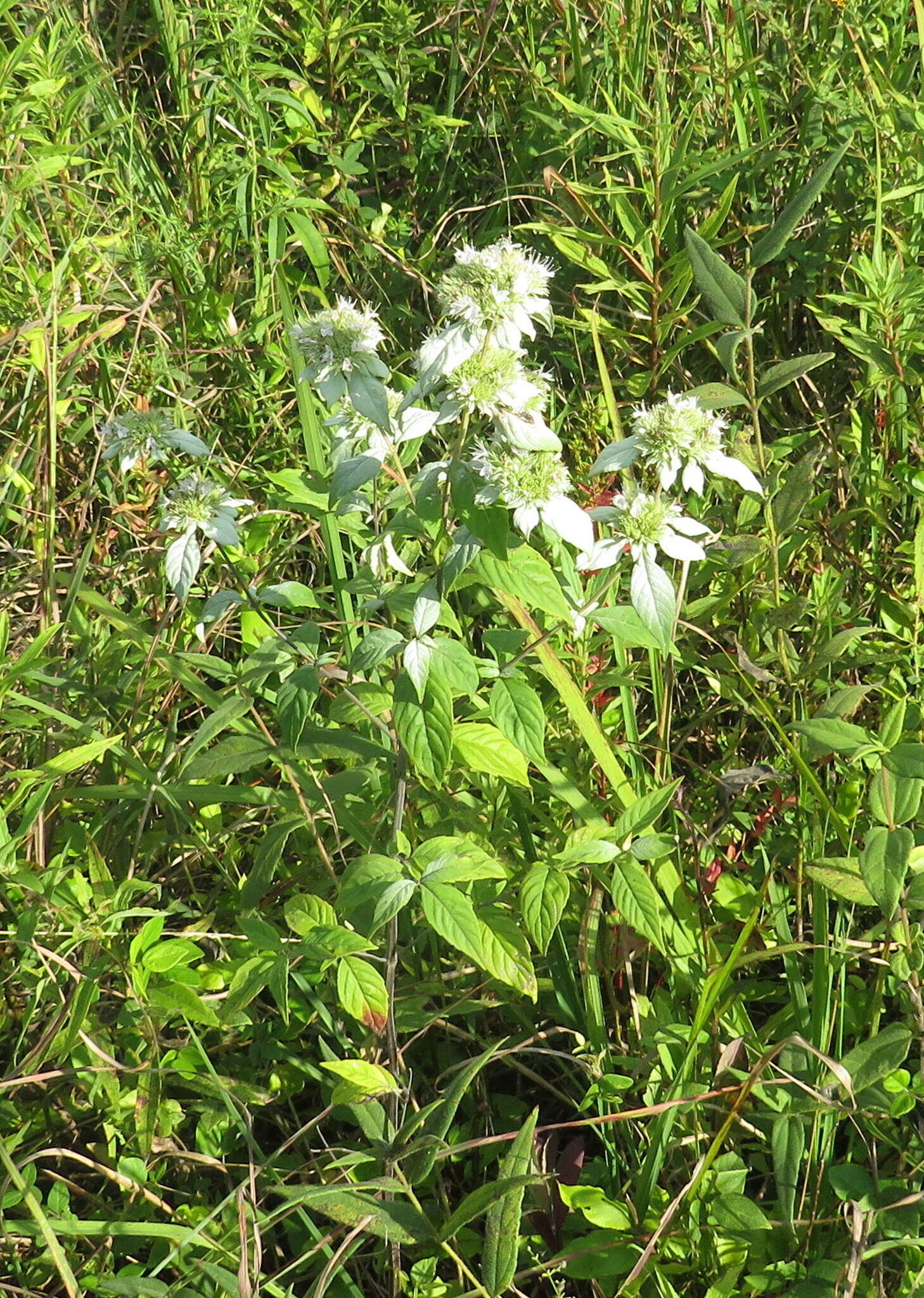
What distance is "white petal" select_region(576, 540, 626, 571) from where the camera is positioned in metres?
1.31

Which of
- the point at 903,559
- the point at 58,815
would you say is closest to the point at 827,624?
the point at 903,559

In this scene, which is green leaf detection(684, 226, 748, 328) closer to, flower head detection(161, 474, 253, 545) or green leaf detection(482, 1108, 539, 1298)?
flower head detection(161, 474, 253, 545)

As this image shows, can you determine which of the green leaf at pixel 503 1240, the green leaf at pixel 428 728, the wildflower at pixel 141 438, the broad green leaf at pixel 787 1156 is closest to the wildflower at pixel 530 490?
the green leaf at pixel 428 728

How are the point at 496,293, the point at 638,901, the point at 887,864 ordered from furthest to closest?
the point at 638,901
the point at 887,864
the point at 496,293

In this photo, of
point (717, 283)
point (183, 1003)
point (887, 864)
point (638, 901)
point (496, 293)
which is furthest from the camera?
point (717, 283)

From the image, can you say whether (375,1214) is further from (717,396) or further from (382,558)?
(717,396)

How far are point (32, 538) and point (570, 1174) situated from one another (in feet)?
5.26

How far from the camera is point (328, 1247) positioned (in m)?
1.52

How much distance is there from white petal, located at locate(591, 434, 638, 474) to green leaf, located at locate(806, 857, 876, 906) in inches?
23.3

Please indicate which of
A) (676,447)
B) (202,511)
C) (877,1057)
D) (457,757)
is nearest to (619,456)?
(676,447)

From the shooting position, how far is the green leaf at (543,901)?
4.43ft

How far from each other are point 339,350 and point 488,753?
1.69 feet

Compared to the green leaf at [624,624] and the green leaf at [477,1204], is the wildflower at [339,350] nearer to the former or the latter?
the green leaf at [624,624]

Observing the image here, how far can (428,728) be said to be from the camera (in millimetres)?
1239
